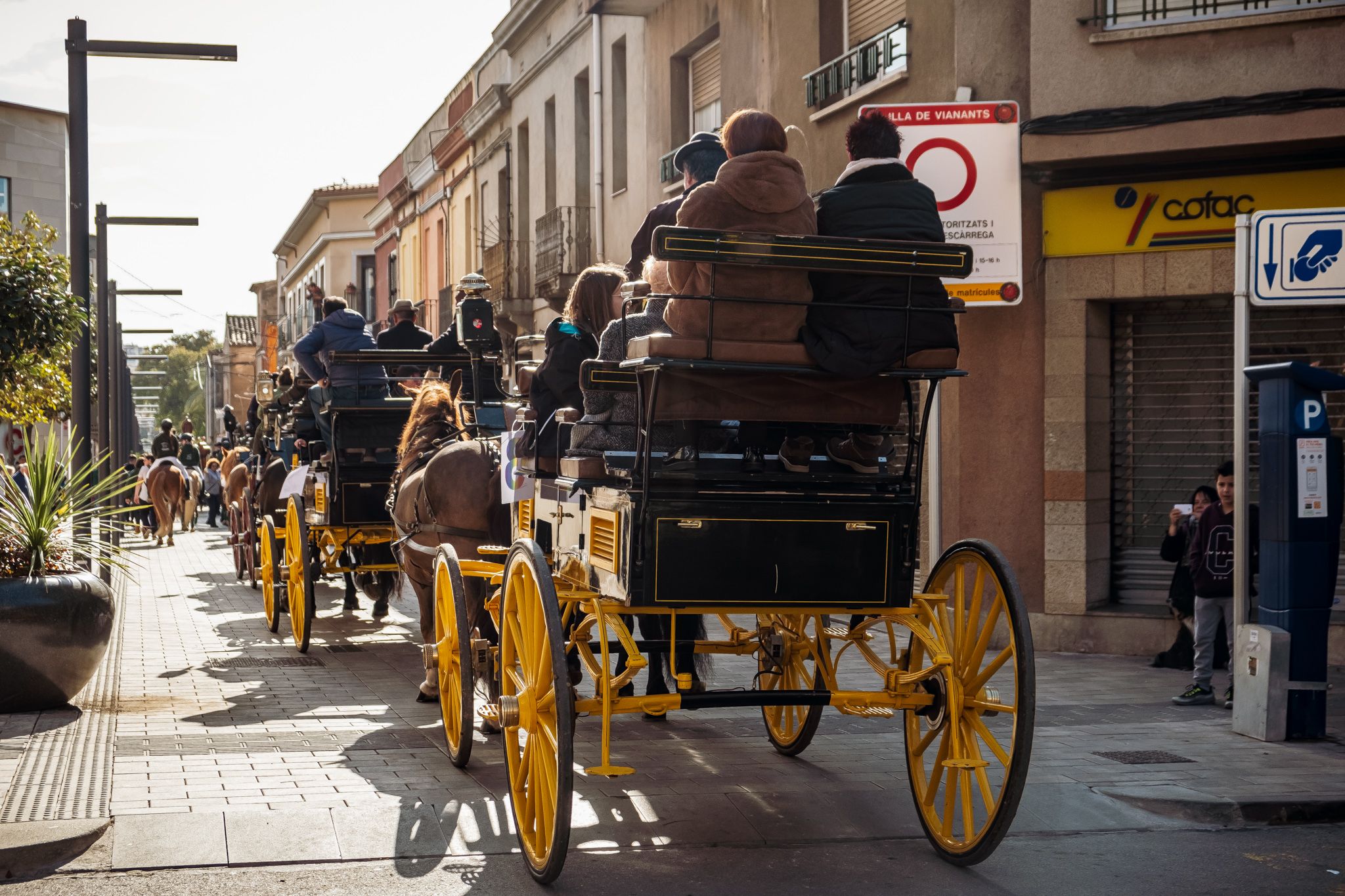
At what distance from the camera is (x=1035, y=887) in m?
5.30

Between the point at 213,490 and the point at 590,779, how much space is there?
27.6 metres

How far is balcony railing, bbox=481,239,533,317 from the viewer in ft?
83.3

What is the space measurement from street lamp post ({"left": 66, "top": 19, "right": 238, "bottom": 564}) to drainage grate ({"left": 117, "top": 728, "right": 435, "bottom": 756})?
14.5 ft

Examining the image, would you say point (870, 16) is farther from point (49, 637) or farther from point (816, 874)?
point (816, 874)

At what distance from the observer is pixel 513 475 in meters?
7.57

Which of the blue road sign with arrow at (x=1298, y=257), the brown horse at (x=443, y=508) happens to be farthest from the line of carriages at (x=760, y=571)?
the blue road sign with arrow at (x=1298, y=257)

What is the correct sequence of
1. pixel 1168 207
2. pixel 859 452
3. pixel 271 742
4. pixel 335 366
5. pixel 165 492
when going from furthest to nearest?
pixel 165 492, pixel 335 366, pixel 1168 207, pixel 271 742, pixel 859 452

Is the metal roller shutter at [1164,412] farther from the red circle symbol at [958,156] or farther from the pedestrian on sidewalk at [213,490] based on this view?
the pedestrian on sidewalk at [213,490]

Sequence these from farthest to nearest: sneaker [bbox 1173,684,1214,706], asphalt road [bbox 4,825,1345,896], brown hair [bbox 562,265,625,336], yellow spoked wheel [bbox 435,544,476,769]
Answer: sneaker [bbox 1173,684,1214,706] < brown hair [bbox 562,265,625,336] < yellow spoked wheel [bbox 435,544,476,769] < asphalt road [bbox 4,825,1345,896]

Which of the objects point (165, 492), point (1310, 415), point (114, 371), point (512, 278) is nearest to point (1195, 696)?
point (1310, 415)

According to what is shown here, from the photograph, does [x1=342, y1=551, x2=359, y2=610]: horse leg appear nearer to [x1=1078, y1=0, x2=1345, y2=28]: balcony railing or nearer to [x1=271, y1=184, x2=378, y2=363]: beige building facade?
[x1=1078, y1=0, x2=1345, y2=28]: balcony railing

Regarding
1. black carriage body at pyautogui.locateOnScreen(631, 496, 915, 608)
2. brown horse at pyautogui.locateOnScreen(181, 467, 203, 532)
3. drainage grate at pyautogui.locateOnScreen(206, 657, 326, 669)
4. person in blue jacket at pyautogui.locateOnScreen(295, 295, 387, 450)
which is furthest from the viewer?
brown horse at pyautogui.locateOnScreen(181, 467, 203, 532)

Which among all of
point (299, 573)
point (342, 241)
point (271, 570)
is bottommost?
point (271, 570)

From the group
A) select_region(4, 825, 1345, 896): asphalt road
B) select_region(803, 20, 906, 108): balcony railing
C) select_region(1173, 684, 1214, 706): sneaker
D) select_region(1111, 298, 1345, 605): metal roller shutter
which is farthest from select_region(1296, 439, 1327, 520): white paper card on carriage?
select_region(803, 20, 906, 108): balcony railing
